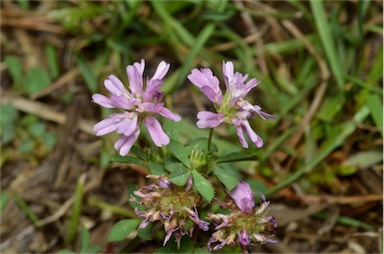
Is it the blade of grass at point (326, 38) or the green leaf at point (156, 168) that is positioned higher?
the blade of grass at point (326, 38)

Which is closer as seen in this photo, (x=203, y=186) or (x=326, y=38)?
(x=203, y=186)

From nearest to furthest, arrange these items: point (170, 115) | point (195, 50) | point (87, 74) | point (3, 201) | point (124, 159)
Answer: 1. point (170, 115)
2. point (124, 159)
3. point (3, 201)
4. point (195, 50)
5. point (87, 74)

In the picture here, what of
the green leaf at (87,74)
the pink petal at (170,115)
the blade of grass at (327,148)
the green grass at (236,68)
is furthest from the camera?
the green leaf at (87,74)

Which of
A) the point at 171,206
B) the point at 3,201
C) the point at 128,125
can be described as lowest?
the point at 3,201

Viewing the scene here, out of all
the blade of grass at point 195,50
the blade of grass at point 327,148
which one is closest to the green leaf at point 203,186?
the blade of grass at point 327,148

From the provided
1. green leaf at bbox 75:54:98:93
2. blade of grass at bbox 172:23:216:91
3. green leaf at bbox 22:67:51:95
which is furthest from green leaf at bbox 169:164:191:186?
green leaf at bbox 22:67:51:95

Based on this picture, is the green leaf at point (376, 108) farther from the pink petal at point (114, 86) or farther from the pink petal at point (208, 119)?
the pink petal at point (114, 86)

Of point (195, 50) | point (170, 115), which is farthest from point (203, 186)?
point (195, 50)

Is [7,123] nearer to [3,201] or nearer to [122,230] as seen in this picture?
[3,201]
